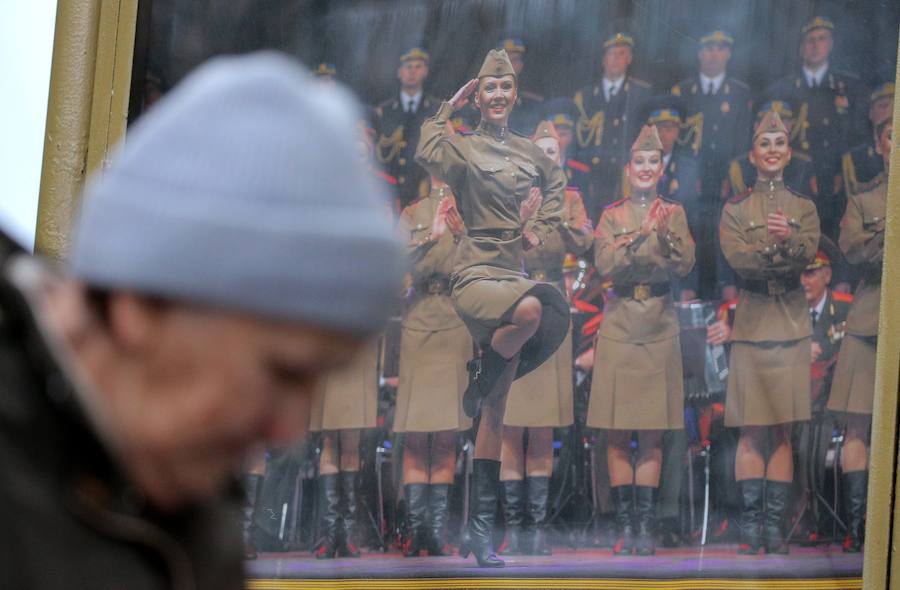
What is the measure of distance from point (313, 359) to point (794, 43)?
3.03 metres

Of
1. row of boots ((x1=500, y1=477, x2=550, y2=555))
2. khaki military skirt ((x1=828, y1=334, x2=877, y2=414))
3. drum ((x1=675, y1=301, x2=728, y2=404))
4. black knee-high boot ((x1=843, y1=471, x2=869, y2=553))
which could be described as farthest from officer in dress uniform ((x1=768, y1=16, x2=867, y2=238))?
row of boots ((x1=500, y1=477, x2=550, y2=555))

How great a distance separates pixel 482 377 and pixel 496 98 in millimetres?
928

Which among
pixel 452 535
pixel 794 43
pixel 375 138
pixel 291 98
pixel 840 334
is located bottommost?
pixel 452 535

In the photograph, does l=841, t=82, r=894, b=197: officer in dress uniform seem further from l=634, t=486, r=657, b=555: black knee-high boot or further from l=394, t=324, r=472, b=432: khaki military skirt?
l=394, t=324, r=472, b=432: khaki military skirt

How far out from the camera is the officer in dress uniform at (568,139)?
384 centimetres

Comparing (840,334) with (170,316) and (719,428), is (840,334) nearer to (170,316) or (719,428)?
(719,428)

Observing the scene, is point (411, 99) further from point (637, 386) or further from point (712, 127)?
point (637, 386)

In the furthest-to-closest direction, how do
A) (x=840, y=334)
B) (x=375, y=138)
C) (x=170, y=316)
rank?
(x=375, y=138) < (x=840, y=334) < (x=170, y=316)

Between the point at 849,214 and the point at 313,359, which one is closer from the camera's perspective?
the point at 313,359

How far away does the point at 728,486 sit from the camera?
12.0 feet

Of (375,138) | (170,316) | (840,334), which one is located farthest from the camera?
(375,138)

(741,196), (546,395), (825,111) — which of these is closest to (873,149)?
(825,111)

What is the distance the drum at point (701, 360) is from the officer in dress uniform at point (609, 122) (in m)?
0.46

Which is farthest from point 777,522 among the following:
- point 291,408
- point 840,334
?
point 291,408
